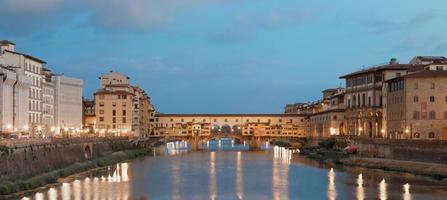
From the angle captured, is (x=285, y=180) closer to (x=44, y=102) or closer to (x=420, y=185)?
(x=420, y=185)

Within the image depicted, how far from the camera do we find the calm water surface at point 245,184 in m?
42.8

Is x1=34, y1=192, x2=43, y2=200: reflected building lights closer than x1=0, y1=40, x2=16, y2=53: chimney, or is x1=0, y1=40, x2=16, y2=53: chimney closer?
x1=34, y1=192, x2=43, y2=200: reflected building lights

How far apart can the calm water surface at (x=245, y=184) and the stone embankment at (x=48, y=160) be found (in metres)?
1.61

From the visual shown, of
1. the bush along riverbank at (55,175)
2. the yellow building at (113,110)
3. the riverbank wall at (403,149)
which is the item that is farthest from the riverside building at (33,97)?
the riverbank wall at (403,149)

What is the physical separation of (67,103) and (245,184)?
5167 centimetres

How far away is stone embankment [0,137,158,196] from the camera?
1623 inches

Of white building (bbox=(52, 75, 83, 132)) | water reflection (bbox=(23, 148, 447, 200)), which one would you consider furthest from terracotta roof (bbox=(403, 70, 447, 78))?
white building (bbox=(52, 75, 83, 132))

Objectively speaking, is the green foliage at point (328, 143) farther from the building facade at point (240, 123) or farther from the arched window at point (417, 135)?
the building facade at point (240, 123)

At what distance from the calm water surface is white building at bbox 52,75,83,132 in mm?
30205

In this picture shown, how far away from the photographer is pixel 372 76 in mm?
87750

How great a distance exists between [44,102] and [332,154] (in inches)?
1466

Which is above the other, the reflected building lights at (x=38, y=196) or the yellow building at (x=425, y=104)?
the yellow building at (x=425, y=104)

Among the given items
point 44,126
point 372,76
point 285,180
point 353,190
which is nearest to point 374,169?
point 285,180

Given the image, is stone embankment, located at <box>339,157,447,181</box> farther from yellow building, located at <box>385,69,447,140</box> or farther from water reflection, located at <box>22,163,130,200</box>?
water reflection, located at <box>22,163,130,200</box>
